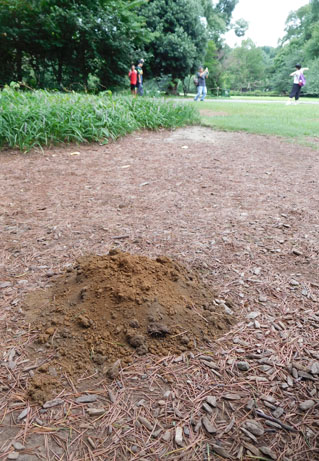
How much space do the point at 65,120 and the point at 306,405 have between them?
5.15 meters

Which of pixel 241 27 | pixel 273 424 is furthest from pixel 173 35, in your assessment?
pixel 241 27

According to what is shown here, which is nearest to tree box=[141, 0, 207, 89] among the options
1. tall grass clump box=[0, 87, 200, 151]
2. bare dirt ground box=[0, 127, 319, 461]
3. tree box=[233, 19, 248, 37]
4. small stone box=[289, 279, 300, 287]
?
tall grass clump box=[0, 87, 200, 151]

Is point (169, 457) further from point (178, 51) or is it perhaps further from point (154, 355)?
point (178, 51)

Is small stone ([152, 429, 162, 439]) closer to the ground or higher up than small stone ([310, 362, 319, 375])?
closer to the ground

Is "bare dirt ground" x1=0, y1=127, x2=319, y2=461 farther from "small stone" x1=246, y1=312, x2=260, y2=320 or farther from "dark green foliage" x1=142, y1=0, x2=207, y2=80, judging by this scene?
"dark green foliage" x1=142, y1=0, x2=207, y2=80

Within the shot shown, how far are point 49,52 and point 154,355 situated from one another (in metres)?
12.3

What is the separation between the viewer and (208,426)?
1128 millimetres

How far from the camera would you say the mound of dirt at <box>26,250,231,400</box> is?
1.37m

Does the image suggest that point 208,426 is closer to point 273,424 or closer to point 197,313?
point 273,424

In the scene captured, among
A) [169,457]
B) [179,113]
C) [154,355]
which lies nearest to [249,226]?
[154,355]

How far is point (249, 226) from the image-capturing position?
8.70 ft

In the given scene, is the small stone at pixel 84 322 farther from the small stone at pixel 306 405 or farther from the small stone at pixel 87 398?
the small stone at pixel 306 405

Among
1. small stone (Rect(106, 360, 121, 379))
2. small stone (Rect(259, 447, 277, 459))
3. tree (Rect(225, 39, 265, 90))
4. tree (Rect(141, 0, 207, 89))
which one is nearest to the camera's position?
small stone (Rect(259, 447, 277, 459))

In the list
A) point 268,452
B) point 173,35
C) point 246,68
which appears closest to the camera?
point 268,452
